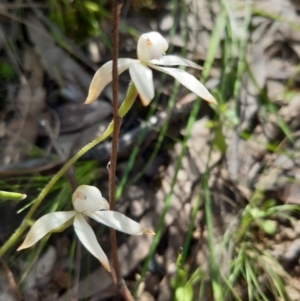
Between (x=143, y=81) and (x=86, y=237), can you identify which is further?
(x=86, y=237)

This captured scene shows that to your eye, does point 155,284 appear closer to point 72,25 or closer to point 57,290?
point 57,290

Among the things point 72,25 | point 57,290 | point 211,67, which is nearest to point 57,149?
point 57,290

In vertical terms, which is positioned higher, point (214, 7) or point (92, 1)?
point (214, 7)

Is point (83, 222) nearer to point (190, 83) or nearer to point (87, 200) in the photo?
point (87, 200)

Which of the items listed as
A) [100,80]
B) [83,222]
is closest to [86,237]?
[83,222]

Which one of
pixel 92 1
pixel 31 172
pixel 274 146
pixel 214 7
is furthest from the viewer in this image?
pixel 214 7

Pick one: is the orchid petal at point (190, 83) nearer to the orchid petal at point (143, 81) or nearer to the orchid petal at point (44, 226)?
the orchid petal at point (143, 81)

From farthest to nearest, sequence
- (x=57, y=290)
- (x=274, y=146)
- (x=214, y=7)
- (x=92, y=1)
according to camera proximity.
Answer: (x=214, y=7), (x=92, y=1), (x=274, y=146), (x=57, y=290)

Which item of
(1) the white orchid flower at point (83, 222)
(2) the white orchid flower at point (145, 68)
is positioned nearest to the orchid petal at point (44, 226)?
(1) the white orchid flower at point (83, 222)
